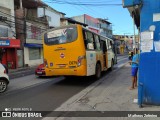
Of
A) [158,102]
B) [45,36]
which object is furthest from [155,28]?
[45,36]

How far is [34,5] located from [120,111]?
32.2 metres

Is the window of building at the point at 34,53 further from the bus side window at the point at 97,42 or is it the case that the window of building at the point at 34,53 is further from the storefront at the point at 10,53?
the bus side window at the point at 97,42

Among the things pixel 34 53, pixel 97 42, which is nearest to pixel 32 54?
pixel 34 53

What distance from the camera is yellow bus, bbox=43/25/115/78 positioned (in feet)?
34.5

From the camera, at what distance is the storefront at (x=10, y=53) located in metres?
25.8

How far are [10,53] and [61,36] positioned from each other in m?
18.8

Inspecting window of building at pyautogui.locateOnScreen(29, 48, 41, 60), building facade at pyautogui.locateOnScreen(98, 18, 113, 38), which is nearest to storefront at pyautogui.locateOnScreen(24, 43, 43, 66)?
window of building at pyautogui.locateOnScreen(29, 48, 41, 60)

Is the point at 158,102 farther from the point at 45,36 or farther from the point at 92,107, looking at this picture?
the point at 45,36

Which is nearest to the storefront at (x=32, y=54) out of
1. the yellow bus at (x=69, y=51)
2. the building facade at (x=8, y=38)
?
the building facade at (x=8, y=38)

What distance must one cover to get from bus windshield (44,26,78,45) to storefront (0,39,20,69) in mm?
15778

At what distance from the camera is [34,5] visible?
1388 inches

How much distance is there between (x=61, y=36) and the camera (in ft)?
36.1

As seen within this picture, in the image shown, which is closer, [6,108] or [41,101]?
[6,108]

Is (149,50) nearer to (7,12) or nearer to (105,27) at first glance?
(7,12)
